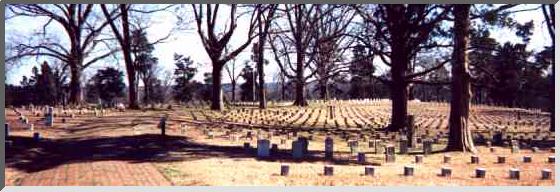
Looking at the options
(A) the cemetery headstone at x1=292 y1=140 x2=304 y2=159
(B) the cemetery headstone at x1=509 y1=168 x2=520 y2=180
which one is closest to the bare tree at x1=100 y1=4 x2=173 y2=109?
(A) the cemetery headstone at x1=292 y1=140 x2=304 y2=159

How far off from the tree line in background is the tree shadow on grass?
1.12 metres

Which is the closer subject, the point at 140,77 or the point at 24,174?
the point at 24,174

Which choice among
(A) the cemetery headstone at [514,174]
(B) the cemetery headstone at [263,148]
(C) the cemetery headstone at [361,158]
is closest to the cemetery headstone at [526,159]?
(A) the cemetery headstone at [514,174]

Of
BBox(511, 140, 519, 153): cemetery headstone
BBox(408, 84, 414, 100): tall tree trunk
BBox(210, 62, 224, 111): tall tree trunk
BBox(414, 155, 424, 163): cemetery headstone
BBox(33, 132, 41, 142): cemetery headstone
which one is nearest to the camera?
BBox(33, 132, 41, 142): cemetery headstone

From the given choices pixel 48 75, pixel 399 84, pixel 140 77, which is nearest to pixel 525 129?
pixel 399 84

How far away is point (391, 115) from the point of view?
40.3 feet

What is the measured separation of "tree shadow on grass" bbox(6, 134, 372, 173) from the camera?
796 cm

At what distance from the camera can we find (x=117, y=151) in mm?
8328

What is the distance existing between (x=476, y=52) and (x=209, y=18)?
540 cm

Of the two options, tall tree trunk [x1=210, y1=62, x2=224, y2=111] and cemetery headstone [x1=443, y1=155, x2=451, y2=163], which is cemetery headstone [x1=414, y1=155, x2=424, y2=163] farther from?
tall tree trunk [x1=210, y1=62, x2=224, y2=111]

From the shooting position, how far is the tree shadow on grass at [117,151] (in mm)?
7961

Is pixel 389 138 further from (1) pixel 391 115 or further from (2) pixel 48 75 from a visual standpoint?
(2) pixel 48 75

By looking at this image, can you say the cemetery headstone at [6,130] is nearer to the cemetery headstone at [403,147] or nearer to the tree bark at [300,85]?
the cemetery headstone at [403,147]

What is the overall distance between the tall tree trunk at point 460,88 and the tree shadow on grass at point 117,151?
197 centimetres
